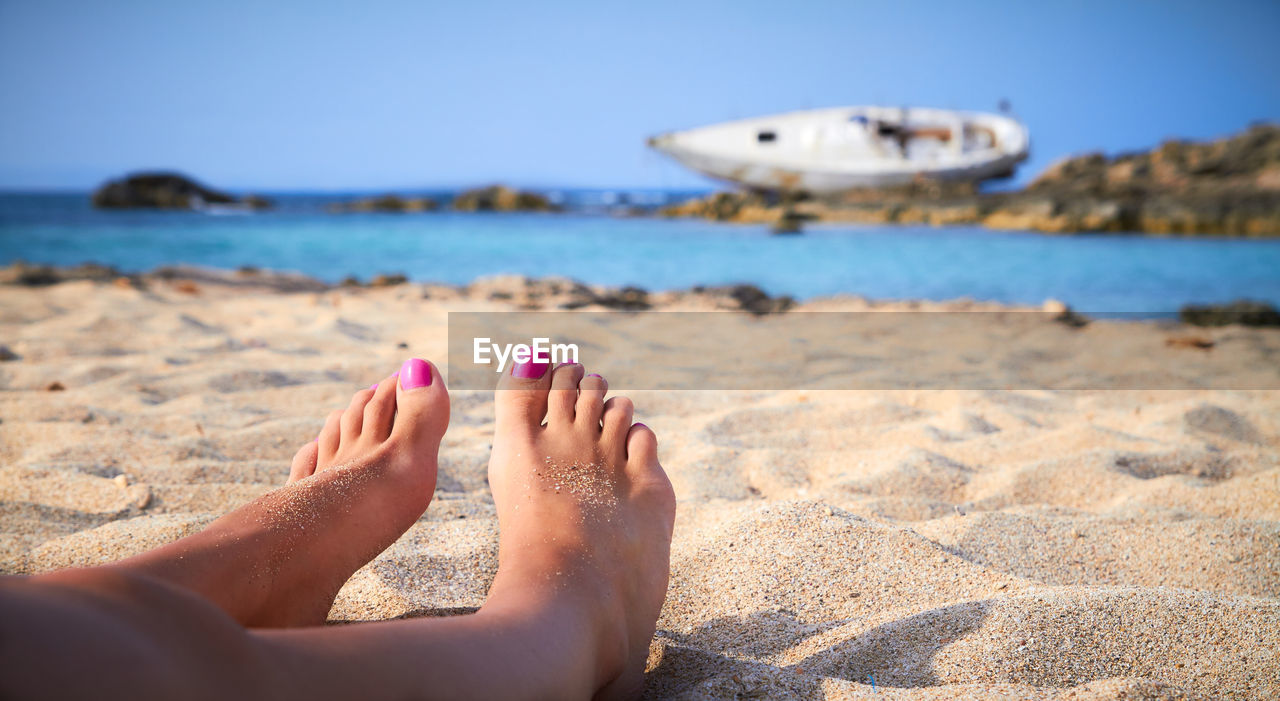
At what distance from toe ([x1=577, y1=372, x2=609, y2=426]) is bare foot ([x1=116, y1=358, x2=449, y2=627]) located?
209 mm

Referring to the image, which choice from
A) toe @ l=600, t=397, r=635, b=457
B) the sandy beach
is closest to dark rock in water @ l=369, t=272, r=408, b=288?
the sandy beach

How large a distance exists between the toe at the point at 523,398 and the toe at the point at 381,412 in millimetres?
166

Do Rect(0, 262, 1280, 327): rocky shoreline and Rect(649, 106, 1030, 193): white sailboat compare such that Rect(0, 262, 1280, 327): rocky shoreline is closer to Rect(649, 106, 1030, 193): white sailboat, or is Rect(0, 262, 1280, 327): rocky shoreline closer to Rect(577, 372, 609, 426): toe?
Rect(577, 372, 609, 426): toe

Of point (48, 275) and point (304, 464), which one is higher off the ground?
point (48, 275)

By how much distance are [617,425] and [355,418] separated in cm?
42

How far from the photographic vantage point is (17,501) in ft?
3.86

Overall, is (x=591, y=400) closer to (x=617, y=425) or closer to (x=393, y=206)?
(x=617, y=425)

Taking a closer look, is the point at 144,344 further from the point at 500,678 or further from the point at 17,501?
the point at 500,678

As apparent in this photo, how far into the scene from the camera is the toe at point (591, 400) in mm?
1162

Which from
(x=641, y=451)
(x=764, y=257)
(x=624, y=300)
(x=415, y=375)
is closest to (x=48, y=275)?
(x=624, y=300)

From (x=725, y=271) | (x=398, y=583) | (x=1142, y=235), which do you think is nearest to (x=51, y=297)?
(x=398, y=583)

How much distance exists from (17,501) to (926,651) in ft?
4.28

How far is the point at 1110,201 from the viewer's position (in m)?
11.5

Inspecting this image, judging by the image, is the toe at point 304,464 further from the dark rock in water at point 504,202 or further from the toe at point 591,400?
the dark rock in water at point 504,202
